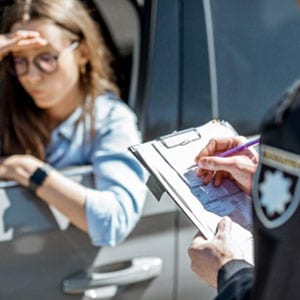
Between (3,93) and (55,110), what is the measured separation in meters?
0.16

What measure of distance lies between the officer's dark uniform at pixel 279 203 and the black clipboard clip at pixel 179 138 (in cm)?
47

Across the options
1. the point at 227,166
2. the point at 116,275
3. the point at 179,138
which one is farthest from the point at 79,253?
the point at 227,166

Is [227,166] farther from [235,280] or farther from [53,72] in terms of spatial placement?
[53,72]

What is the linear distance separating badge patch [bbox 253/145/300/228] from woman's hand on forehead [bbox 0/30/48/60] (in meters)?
1.63

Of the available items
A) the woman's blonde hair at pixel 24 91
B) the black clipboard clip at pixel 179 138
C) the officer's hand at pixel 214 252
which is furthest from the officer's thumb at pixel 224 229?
the woman's blonde hair at pixel 24 91

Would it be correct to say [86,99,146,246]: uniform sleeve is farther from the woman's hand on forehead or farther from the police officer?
the police officer

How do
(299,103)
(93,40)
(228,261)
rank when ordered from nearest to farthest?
(299,103) → (228,261) → (93,40)

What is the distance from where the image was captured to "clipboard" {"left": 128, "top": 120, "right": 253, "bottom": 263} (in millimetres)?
1772

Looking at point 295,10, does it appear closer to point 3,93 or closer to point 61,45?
point 61,45

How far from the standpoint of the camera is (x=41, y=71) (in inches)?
119

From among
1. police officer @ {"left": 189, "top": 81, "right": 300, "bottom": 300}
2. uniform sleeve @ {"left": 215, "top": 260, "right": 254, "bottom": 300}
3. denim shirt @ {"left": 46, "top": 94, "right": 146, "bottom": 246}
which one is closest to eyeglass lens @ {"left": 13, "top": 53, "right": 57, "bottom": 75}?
denim shirt @ {"left": 46, "top": 94, "right": 146, "bottom": 246}

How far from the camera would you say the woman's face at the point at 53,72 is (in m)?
3.02

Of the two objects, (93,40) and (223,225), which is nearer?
(223,225)

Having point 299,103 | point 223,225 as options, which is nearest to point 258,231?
point 299,103
